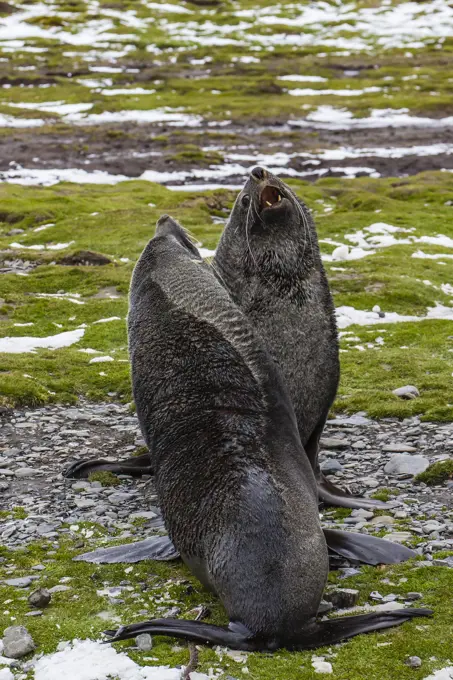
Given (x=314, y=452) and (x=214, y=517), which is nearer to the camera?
(x=214, y=517)

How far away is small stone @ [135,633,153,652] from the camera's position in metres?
6.14

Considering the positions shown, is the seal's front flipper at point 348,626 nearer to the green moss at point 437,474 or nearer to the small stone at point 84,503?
the green moss at point 437,474

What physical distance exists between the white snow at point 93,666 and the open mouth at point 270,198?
4.43 metres

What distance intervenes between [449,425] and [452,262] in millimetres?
13286

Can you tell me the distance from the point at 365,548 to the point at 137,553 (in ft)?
6.23

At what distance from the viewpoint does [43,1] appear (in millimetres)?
117562

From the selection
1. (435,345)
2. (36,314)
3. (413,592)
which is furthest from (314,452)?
(36,314)

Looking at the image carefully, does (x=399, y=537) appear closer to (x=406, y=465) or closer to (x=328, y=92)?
(x=406, y=465)

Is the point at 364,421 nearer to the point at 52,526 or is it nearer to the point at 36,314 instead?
the point at 52,526

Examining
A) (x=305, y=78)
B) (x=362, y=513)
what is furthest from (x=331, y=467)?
(x=305, y=78)

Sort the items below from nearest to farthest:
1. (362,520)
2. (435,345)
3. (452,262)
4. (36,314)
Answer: (362,520)
(435,345)
(36,314)
(452,262)

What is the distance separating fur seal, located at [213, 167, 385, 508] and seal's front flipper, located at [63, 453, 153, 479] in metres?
2.21

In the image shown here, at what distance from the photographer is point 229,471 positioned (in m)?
6.52

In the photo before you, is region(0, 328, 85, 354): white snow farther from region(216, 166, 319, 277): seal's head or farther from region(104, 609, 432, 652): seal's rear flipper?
region(104, 609, 432, 652): seal's rear flipper
